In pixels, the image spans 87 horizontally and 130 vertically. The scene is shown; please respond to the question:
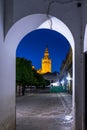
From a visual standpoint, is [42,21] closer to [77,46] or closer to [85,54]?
[77,46]

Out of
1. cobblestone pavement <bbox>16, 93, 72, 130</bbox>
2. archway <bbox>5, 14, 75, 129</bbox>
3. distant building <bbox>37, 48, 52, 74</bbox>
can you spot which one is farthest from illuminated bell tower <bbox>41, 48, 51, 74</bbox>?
archway <bbox>5, 14, 75, 129</bbox>

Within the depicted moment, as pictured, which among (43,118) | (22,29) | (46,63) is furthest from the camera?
(46,63)

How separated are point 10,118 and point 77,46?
3.01 meters

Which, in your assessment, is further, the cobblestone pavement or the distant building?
the distant building

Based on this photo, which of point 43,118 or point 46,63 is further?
point 46,63

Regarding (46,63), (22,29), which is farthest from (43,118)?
(46,63)

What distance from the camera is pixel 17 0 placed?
9.91m

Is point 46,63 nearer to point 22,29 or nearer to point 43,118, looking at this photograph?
point 43,118

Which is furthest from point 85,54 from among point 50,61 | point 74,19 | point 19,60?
point 50,61

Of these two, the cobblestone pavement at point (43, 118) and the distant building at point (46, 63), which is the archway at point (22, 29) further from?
the distant building at point (46, 63)

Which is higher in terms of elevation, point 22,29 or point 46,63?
point 46,63

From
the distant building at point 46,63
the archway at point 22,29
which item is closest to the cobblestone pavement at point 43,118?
the archway at point 22,29

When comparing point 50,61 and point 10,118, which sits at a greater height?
point 50,61

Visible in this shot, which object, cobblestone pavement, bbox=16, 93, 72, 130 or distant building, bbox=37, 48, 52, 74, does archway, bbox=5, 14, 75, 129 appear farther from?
distant building, bbox=37, 48, 52, 74
